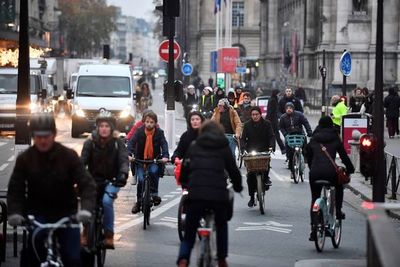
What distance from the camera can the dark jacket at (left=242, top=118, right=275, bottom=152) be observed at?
833 inches

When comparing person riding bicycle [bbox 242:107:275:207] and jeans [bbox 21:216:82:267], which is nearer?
jeans [bbox 21:216:82:267]

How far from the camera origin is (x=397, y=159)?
21.2 meters

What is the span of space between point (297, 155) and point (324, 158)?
10.2m

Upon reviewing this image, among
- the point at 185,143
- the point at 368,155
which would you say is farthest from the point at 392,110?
the point at 185,143

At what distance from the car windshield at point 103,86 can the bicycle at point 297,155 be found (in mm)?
15001

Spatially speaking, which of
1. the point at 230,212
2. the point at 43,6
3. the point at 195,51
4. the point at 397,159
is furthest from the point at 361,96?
the point at 195,51

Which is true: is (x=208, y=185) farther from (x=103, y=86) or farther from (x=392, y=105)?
(x=392, y=105)

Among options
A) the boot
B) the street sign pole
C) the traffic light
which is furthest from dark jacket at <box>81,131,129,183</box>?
the traffic light

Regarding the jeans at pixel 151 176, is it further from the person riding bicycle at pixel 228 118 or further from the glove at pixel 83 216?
the glove at pixel 83 216

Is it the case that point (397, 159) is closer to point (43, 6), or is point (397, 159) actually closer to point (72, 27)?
point (43, 6)

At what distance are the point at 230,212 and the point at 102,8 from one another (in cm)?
16275

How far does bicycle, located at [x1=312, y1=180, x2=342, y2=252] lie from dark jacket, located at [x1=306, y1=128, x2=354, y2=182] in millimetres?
141

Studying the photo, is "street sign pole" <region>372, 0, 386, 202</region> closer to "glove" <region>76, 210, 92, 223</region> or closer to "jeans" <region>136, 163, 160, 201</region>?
"jeans" <region>136, 163, 160, 201</region>

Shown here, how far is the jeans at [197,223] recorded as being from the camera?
11.5 meters
